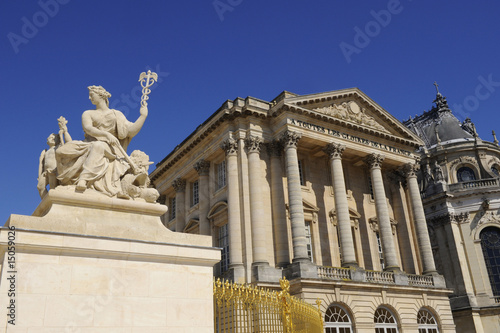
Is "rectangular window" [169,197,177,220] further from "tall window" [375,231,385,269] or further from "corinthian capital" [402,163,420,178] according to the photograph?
"corinthian capital" [402,163,420,178]

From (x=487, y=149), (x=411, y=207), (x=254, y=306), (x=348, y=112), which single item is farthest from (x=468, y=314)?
(x=254, y=306)

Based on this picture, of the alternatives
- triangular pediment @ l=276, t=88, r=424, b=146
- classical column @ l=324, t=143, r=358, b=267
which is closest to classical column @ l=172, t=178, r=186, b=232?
triangular pediment @ l=276, t=88, r=424, b=146

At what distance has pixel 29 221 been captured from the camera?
523 cm

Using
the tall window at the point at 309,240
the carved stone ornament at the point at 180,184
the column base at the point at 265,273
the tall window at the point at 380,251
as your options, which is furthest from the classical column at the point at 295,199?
the carved stone ornament at the point at 180,184

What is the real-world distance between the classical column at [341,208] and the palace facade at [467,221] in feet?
50.1

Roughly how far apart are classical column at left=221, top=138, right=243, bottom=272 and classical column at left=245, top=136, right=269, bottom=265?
2.68 ft

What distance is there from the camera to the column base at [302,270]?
2278cm

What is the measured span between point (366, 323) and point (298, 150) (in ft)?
36.2

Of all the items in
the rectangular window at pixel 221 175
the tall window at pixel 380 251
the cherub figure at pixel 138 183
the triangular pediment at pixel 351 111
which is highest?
the triangular pediment at pixel 351 111

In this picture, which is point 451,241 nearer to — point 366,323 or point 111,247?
point 366,323

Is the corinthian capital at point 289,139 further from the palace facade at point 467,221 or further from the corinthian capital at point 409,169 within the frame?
the palace facade at point 467,221

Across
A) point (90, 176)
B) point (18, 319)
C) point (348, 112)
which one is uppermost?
point (348, 112)

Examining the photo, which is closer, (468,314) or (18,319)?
(18,319)

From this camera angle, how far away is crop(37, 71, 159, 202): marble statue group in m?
6.04
